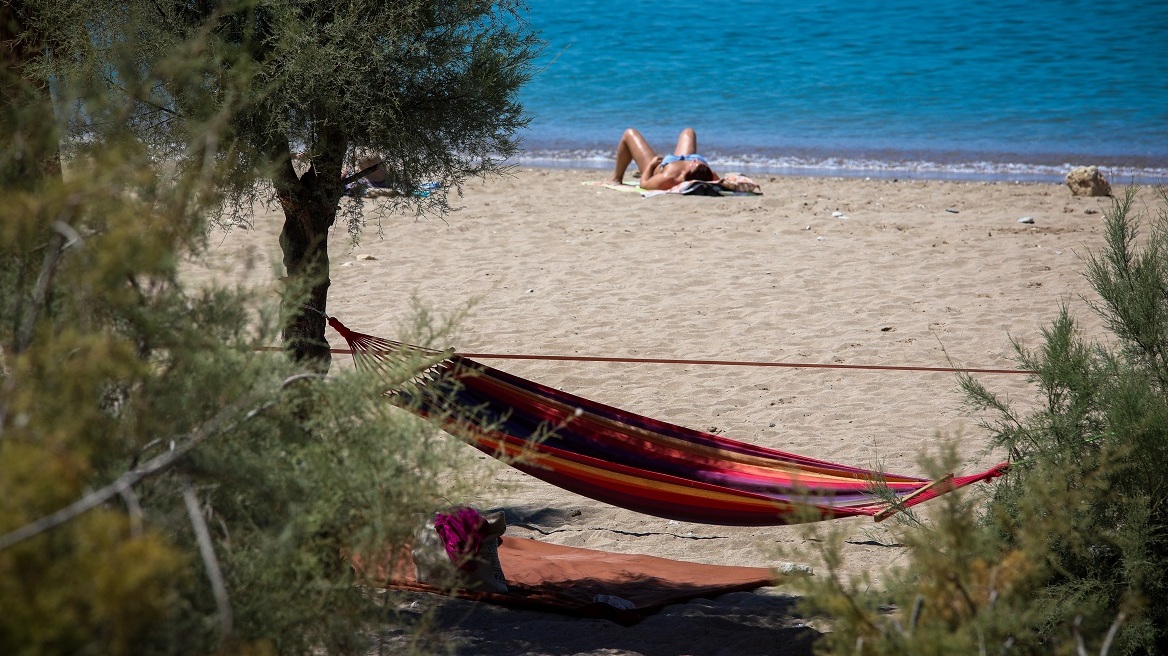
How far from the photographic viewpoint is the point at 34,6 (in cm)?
320

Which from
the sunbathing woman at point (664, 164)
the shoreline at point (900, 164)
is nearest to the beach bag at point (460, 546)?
the sunbathing woman at point (664, 164)

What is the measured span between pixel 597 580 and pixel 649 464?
0.43 m

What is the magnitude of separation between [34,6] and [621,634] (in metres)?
2.72

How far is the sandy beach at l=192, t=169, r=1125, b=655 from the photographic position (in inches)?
141

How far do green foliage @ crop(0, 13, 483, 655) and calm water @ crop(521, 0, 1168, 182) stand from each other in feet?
31.0

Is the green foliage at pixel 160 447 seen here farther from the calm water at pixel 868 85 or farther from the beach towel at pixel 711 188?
the calm water at pixel 868 85

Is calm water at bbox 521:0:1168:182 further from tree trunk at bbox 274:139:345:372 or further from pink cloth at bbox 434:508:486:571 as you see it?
pink cloth at bbox 434:508:486:571

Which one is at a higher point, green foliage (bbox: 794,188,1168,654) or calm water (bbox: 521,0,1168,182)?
calm water (bbox: 521,0,1168,182)

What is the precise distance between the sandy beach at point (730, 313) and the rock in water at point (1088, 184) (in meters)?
0.12

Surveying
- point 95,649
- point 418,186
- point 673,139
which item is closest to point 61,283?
point 95,649

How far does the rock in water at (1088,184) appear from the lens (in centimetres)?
966

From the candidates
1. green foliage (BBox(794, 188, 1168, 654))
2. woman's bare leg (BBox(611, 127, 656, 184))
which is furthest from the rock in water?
green foliage (BBox(794, 188, 1168, 654))

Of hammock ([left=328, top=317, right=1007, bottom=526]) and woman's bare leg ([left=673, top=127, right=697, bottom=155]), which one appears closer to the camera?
hammock ([left=328, top=317, right=1007, bottom=526])

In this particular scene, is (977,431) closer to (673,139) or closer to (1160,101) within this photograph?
(673,139)
